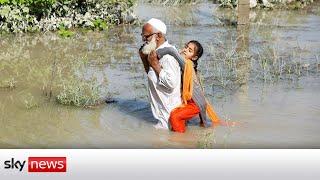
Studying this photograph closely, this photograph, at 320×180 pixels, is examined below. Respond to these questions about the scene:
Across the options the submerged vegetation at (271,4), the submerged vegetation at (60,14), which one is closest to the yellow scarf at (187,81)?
the submerged vegetation at (60,14)

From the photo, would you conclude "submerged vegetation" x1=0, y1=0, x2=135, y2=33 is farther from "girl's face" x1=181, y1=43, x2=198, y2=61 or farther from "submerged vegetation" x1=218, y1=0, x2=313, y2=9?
"girl's face" x1=181, y1=43, x2=198, y2=61

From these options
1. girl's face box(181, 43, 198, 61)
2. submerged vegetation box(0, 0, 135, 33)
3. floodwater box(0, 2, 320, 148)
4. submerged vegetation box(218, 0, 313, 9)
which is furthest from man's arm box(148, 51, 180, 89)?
submerged vegetation box(218, 0, 313, 9)

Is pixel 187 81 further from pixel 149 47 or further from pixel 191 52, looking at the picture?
pixel 149 47

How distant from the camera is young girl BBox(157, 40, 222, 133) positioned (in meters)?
6.02

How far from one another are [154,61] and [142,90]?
1915mm

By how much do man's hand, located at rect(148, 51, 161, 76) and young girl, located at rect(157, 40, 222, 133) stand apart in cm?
10

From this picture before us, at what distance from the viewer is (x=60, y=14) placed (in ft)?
40.0

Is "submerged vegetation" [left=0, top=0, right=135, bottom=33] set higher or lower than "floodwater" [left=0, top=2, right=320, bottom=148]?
higher

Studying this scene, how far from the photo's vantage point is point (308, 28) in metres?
12.4

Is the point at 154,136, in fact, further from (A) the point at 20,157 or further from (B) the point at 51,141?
(A) the point at 20,157

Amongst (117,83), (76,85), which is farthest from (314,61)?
(76,85)

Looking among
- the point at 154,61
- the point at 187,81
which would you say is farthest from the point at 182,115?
the point at 154,61

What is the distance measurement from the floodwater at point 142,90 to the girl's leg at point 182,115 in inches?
3.4

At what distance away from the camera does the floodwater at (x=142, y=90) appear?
6070 millimetres
